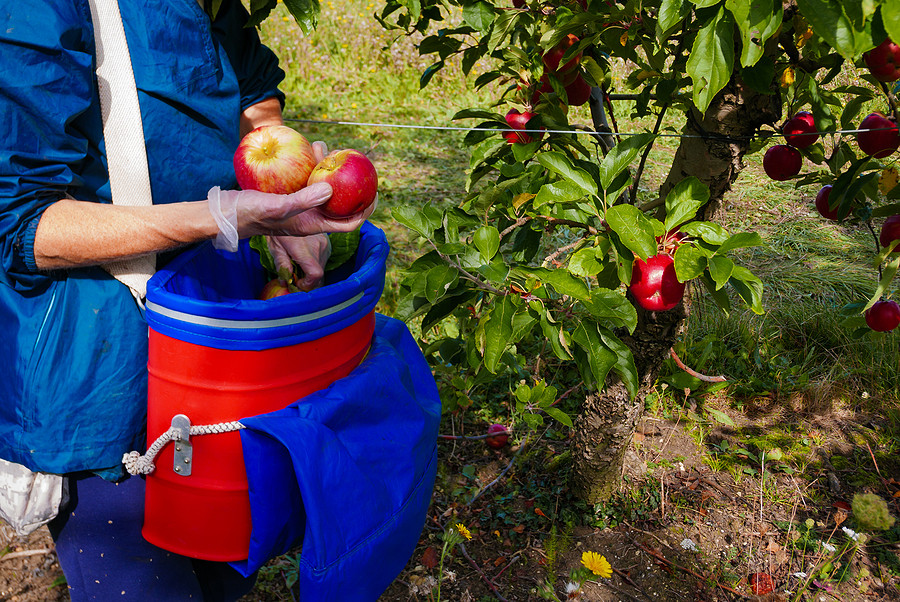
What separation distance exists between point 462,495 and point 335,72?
4.64m

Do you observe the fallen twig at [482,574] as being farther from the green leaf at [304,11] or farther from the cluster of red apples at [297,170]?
the green leaf at [304,11]

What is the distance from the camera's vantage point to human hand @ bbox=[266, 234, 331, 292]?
4.52ft

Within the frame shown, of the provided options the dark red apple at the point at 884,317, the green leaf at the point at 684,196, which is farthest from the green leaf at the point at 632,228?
the dark red apple at the point at 884,317

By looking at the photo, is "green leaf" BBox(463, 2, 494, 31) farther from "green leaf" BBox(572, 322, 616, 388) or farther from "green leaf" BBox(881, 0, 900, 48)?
"green leaf" BBox(881, 0, 900, 48)

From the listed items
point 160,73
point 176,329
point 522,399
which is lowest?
point 522,399

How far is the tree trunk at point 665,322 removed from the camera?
1439 mm

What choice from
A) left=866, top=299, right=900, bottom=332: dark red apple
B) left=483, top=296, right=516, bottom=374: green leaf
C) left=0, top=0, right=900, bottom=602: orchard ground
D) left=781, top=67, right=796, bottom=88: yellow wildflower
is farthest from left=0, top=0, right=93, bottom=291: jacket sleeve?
left=866, top=299, right=900, bottom=332: dark red apple

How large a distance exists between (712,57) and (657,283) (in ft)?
1.31

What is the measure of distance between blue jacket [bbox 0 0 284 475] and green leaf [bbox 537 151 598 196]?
605 millimetres

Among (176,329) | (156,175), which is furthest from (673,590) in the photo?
(156,175)

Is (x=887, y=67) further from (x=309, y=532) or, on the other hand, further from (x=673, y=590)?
(x=673, y=590)

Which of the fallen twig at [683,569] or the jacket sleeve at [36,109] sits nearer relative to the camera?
the jacket sleeve at [36,109]

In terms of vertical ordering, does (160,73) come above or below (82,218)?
above

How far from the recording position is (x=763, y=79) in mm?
1168
